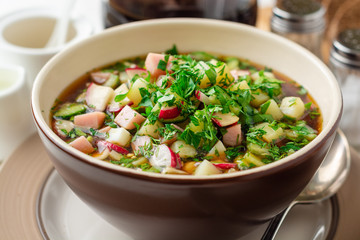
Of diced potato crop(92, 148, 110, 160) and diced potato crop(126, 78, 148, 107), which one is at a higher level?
diced potato crop(126, 78, 148, 107)

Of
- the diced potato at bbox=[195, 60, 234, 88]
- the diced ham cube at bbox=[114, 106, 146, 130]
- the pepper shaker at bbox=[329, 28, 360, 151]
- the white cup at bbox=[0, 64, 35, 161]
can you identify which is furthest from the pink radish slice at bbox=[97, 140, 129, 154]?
the pepper shaker at bbox=[329, 28, 360, 151]

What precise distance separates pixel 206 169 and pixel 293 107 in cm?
58

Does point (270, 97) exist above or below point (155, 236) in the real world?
above

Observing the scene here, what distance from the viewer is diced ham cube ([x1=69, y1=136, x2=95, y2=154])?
1882 millimetres

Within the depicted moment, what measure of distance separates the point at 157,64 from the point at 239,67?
19.6 inches

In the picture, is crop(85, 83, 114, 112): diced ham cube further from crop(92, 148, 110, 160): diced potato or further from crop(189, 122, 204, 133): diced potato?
crop(189, 122, 204, 133): diced potato

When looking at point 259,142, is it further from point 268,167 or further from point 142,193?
point 142,193

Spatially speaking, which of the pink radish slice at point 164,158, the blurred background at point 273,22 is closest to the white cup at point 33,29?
the blurred background at point 273,22

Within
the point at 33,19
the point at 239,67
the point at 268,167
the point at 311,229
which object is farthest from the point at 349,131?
the point at 33,19

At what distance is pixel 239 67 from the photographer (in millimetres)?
2488

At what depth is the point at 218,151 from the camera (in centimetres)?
185

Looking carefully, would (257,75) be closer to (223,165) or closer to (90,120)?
(223,165)

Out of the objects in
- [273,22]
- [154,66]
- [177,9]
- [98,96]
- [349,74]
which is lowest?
[349,74]

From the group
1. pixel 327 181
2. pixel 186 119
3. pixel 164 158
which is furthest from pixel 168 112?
A: pixel 327 181
